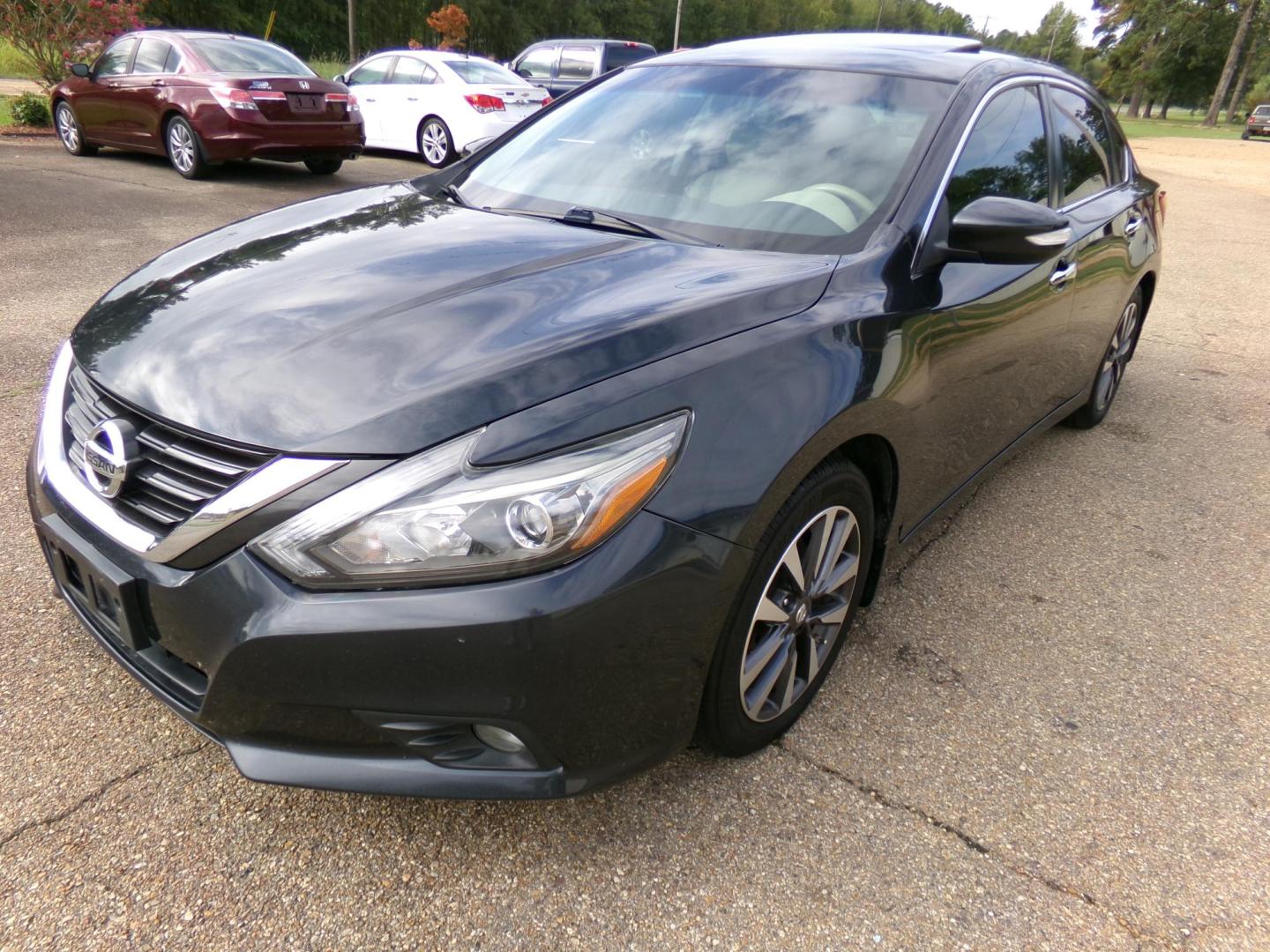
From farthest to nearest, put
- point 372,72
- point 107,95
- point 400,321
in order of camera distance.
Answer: point 372,72, point 107,95, point 400,321

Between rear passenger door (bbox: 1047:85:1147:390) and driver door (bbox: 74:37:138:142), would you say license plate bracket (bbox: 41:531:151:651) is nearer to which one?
rear passenger door (bbox: 1047:85:1147:390)

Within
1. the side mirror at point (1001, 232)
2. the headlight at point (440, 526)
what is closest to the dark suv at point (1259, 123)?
the side mirror at point (1001, 232)

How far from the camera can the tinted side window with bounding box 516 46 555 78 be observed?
15.0 metres

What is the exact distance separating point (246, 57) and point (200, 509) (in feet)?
30.5

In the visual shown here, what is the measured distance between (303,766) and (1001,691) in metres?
1.84

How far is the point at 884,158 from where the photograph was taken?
248 cm

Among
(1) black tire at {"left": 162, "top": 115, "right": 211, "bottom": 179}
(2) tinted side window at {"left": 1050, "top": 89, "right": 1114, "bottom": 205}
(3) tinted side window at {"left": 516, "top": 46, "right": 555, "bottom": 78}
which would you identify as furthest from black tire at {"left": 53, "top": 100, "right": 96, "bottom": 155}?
(2) tinted side window at {"left": 1050, "top": 89, "right": 1114, "bottom": 205}

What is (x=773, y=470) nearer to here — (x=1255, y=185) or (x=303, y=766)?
(x=303, y=766)

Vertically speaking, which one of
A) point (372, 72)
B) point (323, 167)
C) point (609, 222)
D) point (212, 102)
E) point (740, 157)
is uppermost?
point (740, 157)

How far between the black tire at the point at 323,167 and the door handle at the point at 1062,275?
881 centimetres

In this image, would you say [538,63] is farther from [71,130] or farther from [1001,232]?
[1001,232]

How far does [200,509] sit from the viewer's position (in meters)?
1.60

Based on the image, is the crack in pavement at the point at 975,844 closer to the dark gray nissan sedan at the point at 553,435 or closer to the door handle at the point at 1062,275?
the dark gray nissan sedan at the point at 553,435

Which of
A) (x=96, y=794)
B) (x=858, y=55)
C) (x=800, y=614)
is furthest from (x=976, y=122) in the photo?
(x=96, y=794)
